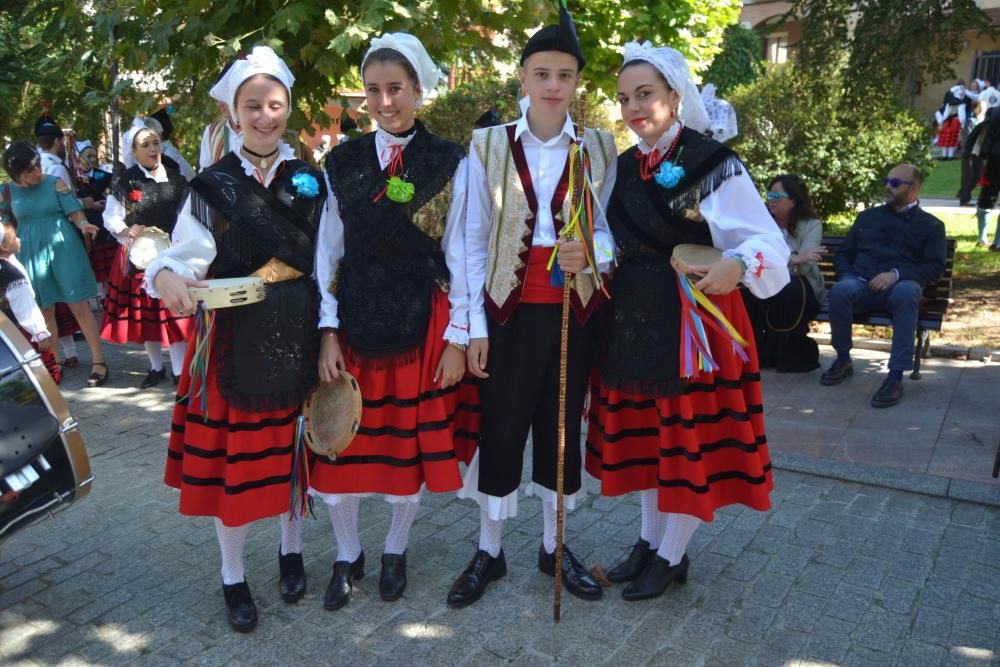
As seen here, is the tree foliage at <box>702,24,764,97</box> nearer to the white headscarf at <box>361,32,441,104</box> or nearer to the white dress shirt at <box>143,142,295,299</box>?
the white headscarf at <box>361,32,441,104</box>

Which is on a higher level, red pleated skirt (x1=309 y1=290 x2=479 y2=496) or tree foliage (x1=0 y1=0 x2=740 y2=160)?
tree foliage (x1=0 y1=0 x2=740 y2=160)

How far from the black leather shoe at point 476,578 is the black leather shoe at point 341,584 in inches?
16.2

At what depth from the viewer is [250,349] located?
9.79ft

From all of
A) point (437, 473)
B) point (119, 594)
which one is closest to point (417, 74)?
point (437, 473)

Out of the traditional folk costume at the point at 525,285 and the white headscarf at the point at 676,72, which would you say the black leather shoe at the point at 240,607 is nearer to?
the traditional folk costume at the point at 525,285

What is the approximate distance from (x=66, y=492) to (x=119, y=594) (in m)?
0.68

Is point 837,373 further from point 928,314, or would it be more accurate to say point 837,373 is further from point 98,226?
point 98,226

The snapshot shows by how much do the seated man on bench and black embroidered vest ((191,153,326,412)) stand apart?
4.28 m

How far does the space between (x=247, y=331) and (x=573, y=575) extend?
63.9 inches

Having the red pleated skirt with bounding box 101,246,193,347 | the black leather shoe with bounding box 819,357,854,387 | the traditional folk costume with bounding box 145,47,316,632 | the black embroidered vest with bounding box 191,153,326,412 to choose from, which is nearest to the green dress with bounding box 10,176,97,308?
the red pleated skirt with bounding box 101,246,193,347

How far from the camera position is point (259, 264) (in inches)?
119

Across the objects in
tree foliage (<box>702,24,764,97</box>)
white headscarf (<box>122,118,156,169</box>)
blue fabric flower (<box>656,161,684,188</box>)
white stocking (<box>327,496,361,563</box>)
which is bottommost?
white stocking (<box>327,496,361,563</box>)

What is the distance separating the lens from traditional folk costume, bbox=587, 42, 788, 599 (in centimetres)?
299

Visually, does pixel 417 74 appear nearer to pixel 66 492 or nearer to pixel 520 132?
pixel 520 132
